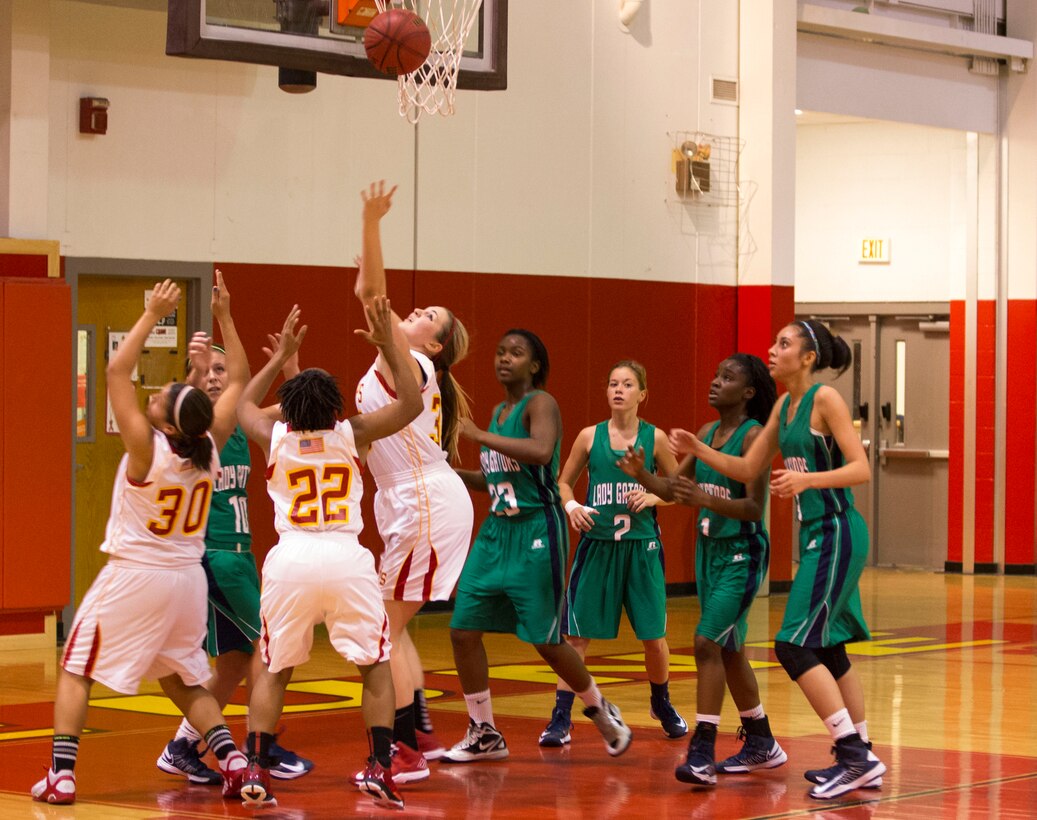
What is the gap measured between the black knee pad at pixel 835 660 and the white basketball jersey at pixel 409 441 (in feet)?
5.77

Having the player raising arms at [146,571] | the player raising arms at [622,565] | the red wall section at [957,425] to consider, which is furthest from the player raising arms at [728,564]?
the red wall section at [957,425]

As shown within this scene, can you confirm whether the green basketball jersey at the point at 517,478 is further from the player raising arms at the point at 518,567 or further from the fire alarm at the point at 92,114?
the fire alarm at the point at 92,114

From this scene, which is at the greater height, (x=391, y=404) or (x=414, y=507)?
(x=391, y=404)

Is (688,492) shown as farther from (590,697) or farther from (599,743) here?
(599,743)

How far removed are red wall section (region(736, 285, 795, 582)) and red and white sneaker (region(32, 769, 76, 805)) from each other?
31.3 feet

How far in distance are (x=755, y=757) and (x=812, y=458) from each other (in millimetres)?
1293

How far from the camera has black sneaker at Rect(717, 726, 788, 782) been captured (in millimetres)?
7043

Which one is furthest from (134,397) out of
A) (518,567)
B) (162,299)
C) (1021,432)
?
(1021,432)

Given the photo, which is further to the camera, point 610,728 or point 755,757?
point 610,728

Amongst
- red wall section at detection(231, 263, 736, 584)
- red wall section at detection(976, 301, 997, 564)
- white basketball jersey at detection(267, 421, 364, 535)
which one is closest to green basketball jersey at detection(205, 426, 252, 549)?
white basketball jersey at detection(267, 421, 364, 535)

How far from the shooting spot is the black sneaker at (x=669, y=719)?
25.9 feet

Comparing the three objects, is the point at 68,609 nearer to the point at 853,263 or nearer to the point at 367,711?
the point at 367,711

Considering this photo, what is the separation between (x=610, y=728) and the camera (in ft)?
23.9

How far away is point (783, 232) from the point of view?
15.2 m
